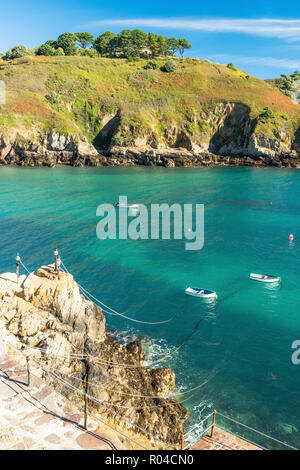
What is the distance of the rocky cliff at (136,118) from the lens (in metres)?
117

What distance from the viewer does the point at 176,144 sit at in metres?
135

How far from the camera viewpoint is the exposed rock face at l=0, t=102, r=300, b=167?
11312 centimetres

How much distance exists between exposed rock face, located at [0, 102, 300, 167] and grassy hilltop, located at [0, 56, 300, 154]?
0.62 meters

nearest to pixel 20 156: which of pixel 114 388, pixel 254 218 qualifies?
pixel 254 218

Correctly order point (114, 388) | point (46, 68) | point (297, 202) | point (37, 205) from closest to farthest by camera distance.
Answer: point (114, 388)
point (37, 205)
point (297, 202)
point (46, 68)

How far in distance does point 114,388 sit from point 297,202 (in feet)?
206

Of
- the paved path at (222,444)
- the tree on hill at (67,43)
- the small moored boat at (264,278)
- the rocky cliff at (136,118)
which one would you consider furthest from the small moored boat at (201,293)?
the tree on hill at (67,43)

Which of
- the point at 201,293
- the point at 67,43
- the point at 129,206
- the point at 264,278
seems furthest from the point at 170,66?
the point at 201,293

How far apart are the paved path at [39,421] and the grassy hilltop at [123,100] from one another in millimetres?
113540

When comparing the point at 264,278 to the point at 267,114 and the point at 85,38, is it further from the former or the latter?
the point at 85,38

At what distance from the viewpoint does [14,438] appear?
12938 mm

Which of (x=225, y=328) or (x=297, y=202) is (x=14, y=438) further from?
(x=297, y=202)

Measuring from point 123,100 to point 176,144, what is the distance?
30884 millimetres
